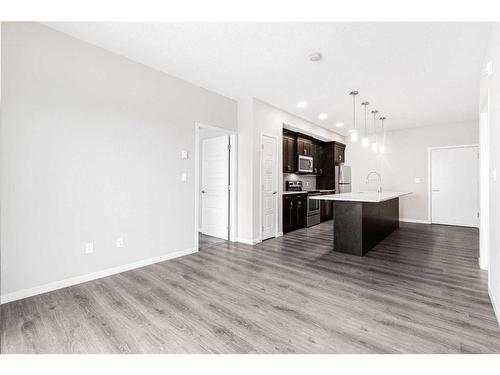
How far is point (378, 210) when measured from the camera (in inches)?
173

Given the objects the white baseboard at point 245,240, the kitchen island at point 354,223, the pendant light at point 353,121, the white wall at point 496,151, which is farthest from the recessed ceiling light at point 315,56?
the white baseboard at point 245,240

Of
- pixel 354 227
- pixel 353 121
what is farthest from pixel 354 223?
pixel 353 121

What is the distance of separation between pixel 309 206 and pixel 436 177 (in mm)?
3452

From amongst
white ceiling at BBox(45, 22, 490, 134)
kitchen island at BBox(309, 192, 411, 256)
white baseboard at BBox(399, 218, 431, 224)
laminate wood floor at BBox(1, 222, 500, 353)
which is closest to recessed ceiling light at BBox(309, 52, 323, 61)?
white ceiling at BBox(45, 22, 490, 134)

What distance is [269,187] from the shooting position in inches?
192

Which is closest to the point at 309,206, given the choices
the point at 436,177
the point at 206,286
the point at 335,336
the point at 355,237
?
the point at 355,237

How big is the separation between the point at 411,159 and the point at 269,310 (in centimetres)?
651

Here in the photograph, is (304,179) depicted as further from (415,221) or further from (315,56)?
(315,56)

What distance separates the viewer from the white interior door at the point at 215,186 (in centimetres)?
472

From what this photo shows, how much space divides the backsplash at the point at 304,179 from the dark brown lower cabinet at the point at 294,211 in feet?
2.17

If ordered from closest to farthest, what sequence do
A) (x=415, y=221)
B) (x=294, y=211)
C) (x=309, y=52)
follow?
(x=309, y=52)
(x=294, y=211)
(x=415, y=221)

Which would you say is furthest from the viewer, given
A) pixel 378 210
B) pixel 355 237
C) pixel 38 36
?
pixel 378 210
